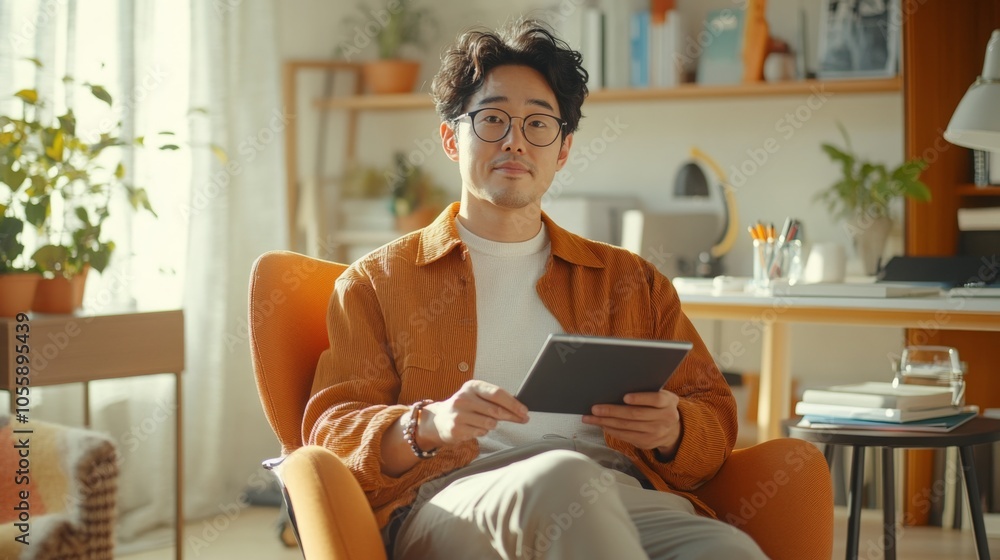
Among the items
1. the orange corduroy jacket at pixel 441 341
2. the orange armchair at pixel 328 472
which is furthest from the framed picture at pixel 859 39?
the orange armchair at pixel 328 472

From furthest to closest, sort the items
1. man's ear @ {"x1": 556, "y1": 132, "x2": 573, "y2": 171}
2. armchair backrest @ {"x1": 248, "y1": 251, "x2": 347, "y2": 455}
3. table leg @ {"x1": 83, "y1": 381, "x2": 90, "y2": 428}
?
table leg @ {"x1": 83, "y1": 381, "x2": 90, "y2": 428}
man's ear @ {"x1": 556, "y1": 132, "x2": 573, "y2": 171}
armchair backrest @ {"x1": 248, "y1": 251, "x2": 347, "y2": 455}

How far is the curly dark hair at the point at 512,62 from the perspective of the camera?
1864 millimetres

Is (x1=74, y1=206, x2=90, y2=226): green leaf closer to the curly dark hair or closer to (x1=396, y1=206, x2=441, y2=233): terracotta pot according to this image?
the curly dark hair

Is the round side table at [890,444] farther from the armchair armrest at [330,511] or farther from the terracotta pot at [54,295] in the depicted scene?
the terracotta pot at [54,295]

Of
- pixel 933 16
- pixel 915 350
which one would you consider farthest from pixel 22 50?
pixel 933 16

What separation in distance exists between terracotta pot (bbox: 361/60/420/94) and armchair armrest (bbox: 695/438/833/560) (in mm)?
2517

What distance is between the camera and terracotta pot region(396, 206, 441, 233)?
3.85 meters

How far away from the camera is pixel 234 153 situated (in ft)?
11.6

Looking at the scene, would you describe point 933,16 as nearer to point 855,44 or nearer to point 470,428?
point 855,44

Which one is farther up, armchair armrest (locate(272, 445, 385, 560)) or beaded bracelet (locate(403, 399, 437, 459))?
beaded bracelet (locate(403, 399, 437, 459))

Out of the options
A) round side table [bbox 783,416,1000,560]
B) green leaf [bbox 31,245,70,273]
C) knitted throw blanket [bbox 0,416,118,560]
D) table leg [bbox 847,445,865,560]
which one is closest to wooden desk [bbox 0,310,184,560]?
green leaf [bbox 31,245,70,273]

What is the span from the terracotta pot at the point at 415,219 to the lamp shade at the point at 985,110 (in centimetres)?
196

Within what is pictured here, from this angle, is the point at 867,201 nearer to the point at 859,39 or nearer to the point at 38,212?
the point at 859,39

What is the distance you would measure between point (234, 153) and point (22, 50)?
81cm
